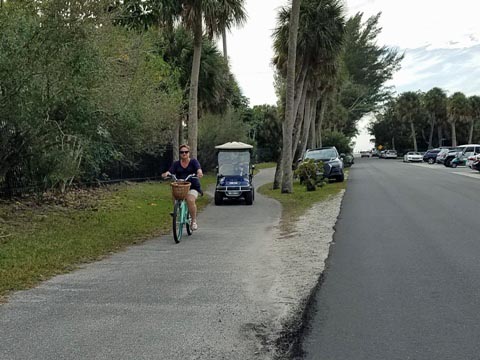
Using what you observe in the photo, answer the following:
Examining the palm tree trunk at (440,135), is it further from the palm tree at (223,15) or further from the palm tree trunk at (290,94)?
the palm tree at (223,15)

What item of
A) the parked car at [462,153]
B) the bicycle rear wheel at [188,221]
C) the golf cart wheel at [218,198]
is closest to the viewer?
the bicycle rear wheel at [188,221]

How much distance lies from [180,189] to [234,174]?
8.54 metres

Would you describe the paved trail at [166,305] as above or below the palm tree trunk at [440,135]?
below

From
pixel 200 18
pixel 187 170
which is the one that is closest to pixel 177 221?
pixel 187 170

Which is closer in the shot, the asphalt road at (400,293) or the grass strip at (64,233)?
the asphalt road at (400,293)

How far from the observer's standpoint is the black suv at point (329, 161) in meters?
26.6

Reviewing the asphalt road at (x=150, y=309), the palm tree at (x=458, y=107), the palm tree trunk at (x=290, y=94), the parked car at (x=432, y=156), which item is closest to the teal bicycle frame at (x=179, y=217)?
the asphalt road at (x=150, y=309)

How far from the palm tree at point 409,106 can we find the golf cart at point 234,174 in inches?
2722

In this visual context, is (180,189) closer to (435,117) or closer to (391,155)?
(391,155)

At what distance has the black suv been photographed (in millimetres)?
26586

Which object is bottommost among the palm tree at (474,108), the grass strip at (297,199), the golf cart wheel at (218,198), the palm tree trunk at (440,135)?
the grass strip at (297,199)

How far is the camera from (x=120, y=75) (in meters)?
13.2

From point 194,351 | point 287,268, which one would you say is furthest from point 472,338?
point 287,268

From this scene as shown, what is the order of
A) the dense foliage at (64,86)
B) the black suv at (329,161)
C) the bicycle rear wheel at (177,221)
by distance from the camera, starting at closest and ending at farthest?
the dense foliage at (64,86) < the bicycle rear wheel at (177,221) < the black suv at (329,161)
